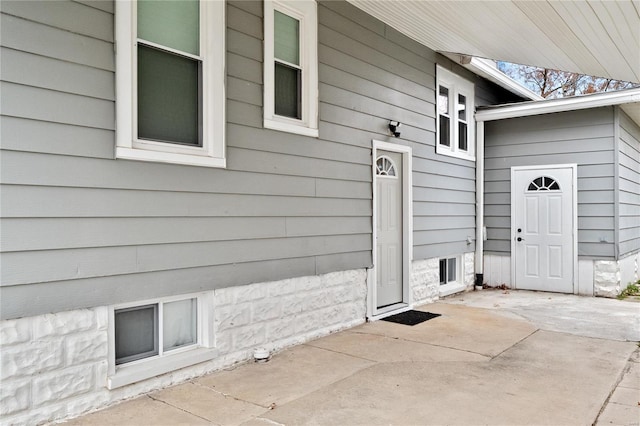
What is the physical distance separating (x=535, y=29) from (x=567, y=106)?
3.35m

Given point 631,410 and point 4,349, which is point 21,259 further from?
point 631,410

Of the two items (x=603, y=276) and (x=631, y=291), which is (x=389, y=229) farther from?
(x=631, y=291)

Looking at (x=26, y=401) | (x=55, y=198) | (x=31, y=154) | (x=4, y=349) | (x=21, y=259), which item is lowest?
(x=26, y=401)

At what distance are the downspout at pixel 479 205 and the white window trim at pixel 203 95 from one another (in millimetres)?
5658

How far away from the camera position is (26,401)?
2768 millimetres

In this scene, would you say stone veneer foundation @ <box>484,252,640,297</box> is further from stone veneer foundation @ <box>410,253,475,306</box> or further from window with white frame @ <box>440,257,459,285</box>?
stone veneer foundation @ <box>410,253,475,306</box>

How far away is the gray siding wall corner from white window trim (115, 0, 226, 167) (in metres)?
0.07

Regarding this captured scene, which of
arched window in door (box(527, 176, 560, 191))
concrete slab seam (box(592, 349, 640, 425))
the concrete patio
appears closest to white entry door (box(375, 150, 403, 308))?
the concrete patio

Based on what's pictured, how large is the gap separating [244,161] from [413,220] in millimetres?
3171

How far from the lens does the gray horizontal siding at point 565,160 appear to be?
290 inches

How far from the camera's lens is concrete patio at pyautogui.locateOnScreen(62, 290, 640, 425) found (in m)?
3.03

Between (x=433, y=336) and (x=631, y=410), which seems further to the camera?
(x=433, y=336)

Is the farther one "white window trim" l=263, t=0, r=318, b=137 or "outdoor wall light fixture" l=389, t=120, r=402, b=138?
"outdoor wall light fixture" l=389, t=120, r=402, b=138

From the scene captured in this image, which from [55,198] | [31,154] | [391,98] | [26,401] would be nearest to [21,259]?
[55,198]
